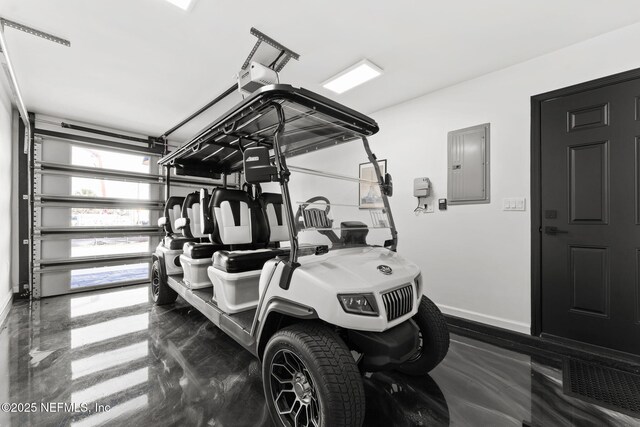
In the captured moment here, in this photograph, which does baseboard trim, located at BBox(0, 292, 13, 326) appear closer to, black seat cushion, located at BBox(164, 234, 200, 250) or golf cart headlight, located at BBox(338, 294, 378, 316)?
black seat cushion, located at BBox(164, 234, 200, 250)

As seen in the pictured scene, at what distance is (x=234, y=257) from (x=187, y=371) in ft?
3.46

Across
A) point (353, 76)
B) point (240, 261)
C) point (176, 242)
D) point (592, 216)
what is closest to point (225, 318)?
point (240, 261)

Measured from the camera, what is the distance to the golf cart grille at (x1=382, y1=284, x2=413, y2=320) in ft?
4.92

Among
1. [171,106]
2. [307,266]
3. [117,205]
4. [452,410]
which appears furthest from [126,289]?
[452,410]

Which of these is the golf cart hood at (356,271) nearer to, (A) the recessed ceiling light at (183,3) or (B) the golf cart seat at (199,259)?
(B) the golf cart seat at (199,259)

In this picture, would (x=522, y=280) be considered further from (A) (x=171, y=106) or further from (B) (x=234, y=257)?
(A) (x=171, y=106)

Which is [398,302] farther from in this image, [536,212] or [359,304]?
[536,212]

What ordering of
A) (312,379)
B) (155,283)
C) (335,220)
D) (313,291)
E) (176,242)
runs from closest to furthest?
(312,379) → (313,291) → (335,220) → (176,242) → (155,283)

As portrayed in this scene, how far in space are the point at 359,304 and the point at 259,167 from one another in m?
0.99

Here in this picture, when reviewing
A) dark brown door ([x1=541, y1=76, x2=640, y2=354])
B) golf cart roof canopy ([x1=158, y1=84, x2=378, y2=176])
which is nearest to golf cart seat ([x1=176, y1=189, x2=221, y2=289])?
golf cart roof canopy ([x1=158, y1=84, x2=378, y2=176])

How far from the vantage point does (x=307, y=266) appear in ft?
5.30

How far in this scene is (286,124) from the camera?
2.22 metres

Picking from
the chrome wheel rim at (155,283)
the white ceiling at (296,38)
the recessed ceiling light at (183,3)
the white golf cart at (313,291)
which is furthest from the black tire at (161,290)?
the recessed ceiling light at (183,3)

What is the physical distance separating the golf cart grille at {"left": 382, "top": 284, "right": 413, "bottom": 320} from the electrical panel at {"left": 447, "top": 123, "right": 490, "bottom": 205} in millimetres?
2170
